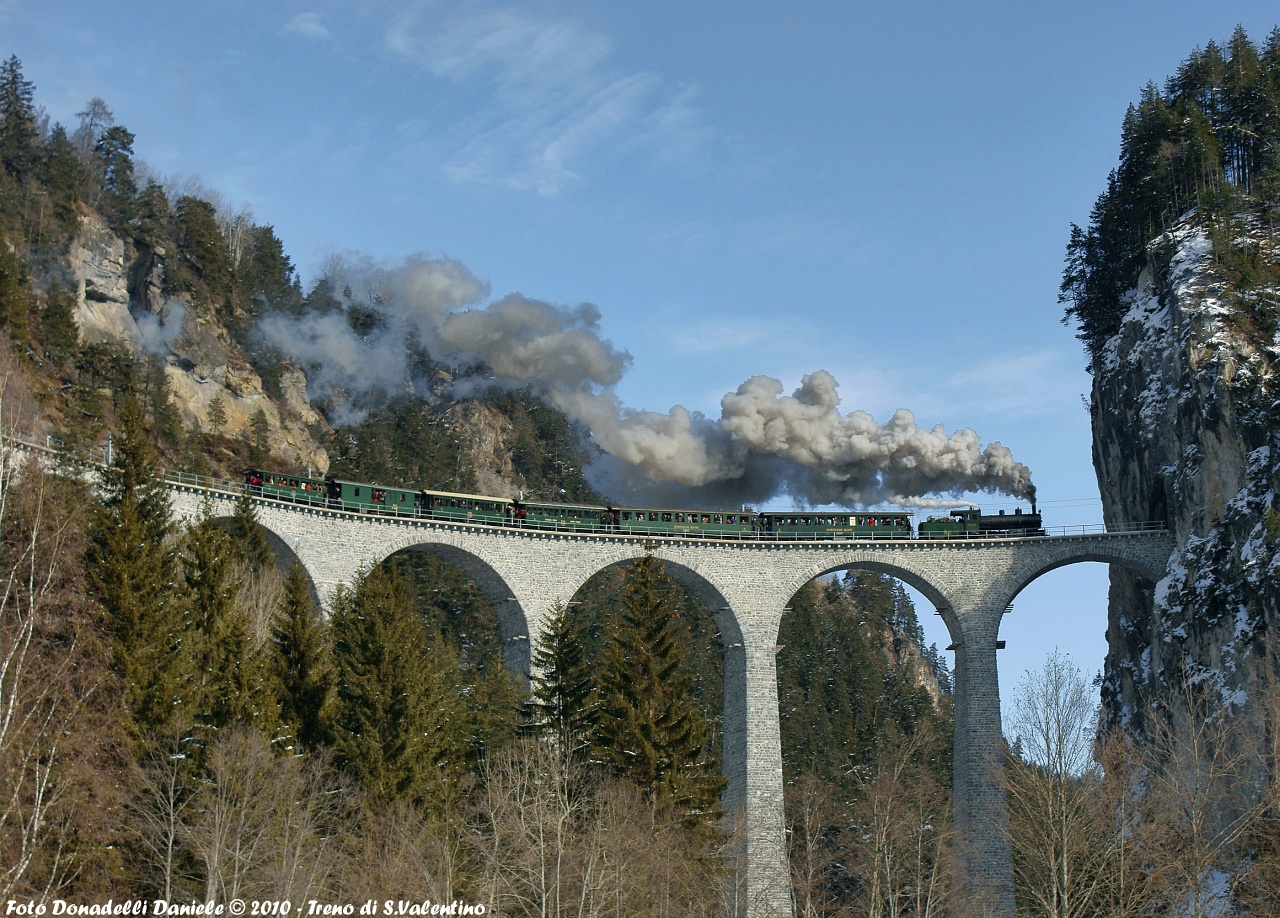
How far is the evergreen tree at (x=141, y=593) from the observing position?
3928 cm

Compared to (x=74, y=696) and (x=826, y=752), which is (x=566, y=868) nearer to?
(x=74, y=696)

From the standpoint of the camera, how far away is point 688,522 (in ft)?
235

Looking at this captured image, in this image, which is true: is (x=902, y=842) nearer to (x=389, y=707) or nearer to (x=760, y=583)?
(x=760, y=583)

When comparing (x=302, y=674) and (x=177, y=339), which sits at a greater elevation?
(x=177, y=339)

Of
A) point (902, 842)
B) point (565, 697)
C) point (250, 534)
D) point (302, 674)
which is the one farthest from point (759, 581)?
point (302, 674)

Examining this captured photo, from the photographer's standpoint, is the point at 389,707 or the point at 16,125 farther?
the point at 16,125

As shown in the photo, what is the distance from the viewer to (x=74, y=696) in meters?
37.0

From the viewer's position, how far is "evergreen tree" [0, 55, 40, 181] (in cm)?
9612

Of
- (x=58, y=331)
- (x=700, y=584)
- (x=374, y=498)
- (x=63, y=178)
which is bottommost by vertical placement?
(x=700, y=584)

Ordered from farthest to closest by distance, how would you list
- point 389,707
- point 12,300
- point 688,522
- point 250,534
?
point 12,300 < point 688,522 < point 250,534 < point 389,707

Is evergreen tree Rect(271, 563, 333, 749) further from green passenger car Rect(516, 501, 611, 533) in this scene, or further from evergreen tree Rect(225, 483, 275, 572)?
green passenger car Rect(516, 501, 611, 533)

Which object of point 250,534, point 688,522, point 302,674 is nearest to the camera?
point 302,674

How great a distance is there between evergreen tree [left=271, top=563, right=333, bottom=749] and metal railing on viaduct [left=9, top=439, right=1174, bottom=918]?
14.5 metres

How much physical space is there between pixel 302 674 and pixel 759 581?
29733 mm
